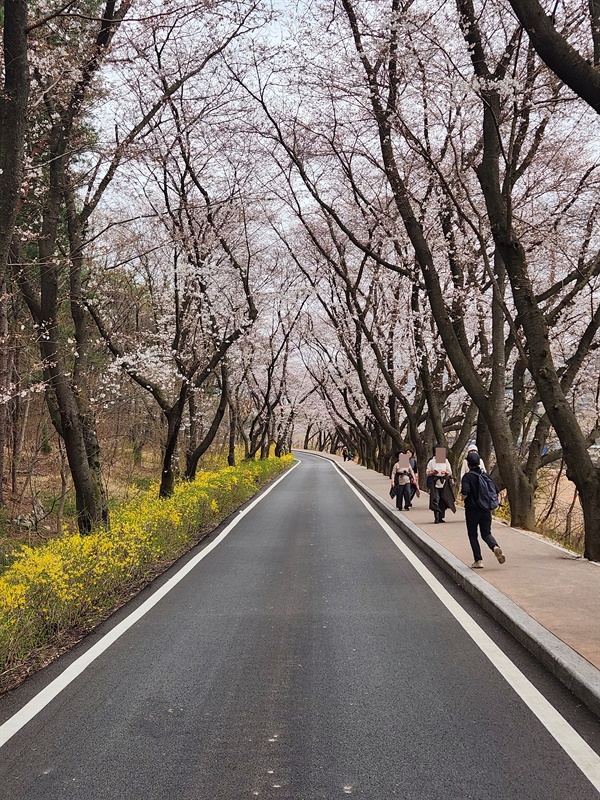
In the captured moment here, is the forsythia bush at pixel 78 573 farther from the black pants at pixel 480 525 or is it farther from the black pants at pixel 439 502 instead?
the black pants at pixel 439 502

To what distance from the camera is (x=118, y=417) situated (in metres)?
25.4

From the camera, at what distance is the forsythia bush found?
201 inches

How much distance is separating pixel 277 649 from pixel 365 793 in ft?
7.59

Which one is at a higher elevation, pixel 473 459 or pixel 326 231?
pixel 326 231

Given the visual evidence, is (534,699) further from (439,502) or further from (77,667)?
(439,502)

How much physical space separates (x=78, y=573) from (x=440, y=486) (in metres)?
8.67

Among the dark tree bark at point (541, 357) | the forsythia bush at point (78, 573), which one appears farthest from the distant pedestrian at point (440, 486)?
the forsythia bush at point (78, 573)

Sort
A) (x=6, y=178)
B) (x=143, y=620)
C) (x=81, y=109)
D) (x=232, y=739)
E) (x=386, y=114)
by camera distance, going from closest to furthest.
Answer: (x=232, y=739)
(x=6, y=178)
(x=143, y=620)
(x=81, y=109)
(x=386, y=114)

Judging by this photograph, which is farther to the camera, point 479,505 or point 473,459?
point 473,459

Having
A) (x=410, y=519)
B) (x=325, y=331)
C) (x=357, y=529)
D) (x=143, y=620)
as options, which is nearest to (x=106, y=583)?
(x=143, y=620)

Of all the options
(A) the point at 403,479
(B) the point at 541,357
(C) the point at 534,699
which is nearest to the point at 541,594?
(C) the point at 534,699

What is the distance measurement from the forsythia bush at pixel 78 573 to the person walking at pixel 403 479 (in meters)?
6.30

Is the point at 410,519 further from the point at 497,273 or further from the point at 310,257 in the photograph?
the point at 310,257

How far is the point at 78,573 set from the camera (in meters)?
6.27
